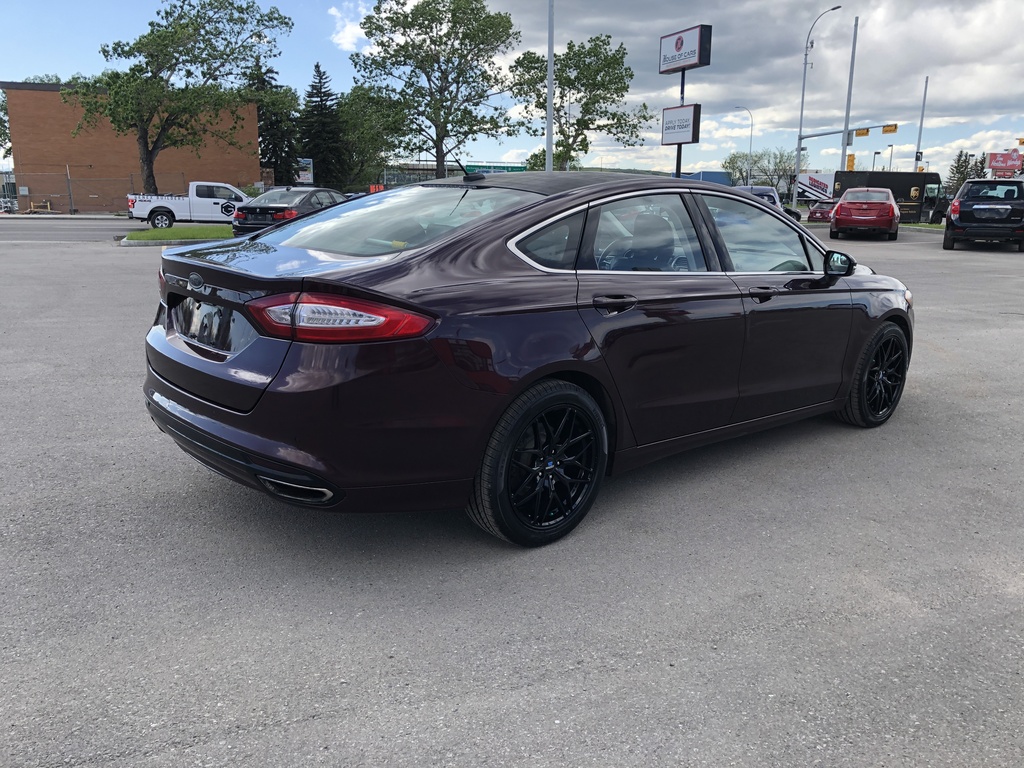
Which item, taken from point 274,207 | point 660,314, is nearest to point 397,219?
point 660,314

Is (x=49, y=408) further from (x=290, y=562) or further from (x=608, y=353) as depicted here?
(x=608, y=353)

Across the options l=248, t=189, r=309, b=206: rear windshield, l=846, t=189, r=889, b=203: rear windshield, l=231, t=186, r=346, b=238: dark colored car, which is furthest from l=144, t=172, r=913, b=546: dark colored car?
l=846, t=189, r=889, b=203: rear windshield

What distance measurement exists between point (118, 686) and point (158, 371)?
61.1 inches

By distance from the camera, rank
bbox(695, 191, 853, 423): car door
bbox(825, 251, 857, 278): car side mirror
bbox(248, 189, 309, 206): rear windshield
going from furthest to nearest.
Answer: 1. bbox(248, 189, 309, 206): rear windshield
2. bbox(825, 251, 857, 278): car side mirror
3. bbox(695, 191, 853, 423): car door

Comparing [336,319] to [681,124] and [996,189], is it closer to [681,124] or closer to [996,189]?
[996,189]

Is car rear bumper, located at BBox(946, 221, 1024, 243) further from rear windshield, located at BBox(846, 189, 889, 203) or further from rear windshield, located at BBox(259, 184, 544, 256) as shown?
rear windshield, located at BBox(259, 184, 544, 256)

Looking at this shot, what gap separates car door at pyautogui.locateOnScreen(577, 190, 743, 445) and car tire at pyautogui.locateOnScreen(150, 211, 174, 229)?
26.9 meters

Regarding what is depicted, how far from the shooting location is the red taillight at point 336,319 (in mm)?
2918

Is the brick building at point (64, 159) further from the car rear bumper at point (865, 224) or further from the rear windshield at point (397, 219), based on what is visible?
the rear windshield at point (397, 219)

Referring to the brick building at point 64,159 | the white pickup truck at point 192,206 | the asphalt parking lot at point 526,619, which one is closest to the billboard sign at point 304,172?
the brick building at point 64,159

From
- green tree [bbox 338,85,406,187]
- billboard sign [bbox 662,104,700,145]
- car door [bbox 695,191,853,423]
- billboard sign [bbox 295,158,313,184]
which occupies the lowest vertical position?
car door [bbox 695,191,853,423]

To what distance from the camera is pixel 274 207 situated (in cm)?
1978

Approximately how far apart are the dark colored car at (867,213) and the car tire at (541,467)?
A: 76.9ft

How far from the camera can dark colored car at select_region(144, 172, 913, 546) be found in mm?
2965
